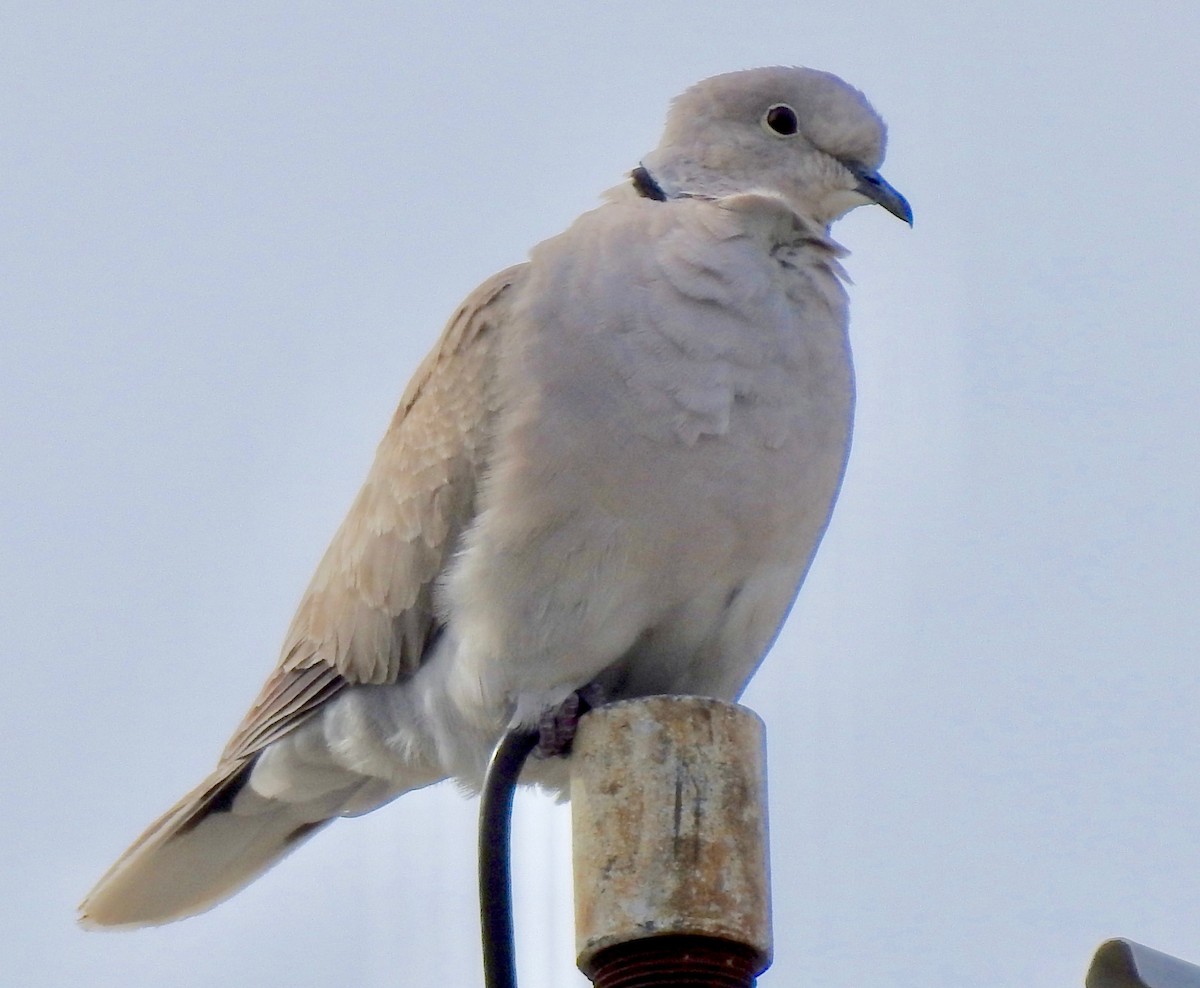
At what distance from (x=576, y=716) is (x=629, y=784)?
1.32 metres

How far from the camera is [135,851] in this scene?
5371 millimetres

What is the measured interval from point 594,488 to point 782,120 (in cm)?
141

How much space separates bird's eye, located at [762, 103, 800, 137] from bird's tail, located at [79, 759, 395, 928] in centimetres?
188

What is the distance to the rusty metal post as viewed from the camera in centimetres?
297

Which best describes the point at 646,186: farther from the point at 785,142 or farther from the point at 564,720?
the point at 564,720

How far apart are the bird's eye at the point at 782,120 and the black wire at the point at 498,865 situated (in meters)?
2.25

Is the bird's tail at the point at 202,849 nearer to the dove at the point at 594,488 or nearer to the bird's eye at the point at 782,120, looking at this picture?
the dove at the point at 594,488

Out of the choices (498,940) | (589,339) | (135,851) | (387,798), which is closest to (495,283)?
(589,339)

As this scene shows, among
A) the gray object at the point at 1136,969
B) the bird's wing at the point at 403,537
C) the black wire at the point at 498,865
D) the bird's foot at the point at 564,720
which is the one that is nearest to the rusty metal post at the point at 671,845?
the black wire at the point at 498,865

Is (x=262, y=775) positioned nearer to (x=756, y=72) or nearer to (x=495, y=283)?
(x=495, y=283)

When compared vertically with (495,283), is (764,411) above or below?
below

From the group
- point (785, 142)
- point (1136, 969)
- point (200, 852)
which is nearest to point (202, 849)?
point (200, 852)

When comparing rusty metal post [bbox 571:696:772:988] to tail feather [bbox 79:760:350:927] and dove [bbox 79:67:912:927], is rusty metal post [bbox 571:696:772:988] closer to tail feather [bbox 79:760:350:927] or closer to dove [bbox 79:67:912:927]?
dove [bbox 79:67:912:927]

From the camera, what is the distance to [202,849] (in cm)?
542
